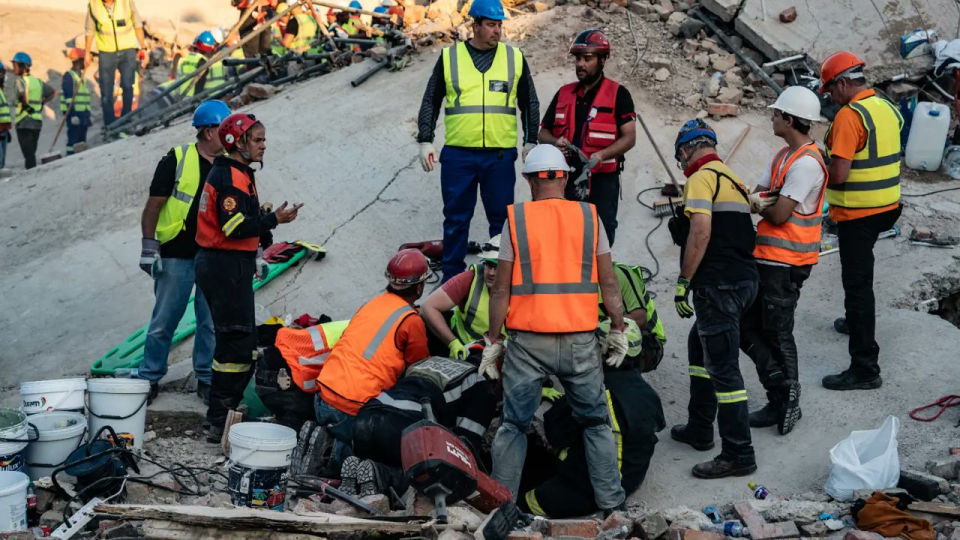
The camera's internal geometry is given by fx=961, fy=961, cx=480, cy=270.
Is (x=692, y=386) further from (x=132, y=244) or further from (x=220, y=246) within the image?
(x=132, y=244)

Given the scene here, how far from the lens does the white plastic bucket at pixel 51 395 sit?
537 centimetres

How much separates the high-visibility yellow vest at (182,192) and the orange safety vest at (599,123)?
8.39ft

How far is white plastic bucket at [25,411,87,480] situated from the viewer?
196 inches

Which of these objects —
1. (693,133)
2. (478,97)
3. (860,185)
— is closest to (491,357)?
(693,133)

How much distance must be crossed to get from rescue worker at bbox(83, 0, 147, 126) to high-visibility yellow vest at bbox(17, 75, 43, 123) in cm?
114

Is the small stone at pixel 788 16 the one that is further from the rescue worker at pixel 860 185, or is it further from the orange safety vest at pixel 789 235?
the orange safety vest at pixel 789 235

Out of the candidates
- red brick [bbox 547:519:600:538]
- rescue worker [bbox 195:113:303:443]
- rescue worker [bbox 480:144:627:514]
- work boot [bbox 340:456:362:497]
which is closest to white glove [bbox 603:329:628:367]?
rescue worker [bbox 480:144:627:514]

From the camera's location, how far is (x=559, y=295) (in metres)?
4.76

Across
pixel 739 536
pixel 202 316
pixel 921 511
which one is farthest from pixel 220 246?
pixel 921 511

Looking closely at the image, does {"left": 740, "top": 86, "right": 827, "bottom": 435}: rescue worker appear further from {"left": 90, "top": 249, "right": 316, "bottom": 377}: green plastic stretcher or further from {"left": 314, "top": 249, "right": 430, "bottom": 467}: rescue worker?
{"left": 90, "top": 249, "right": 316, "bottom": 377}: green plastic stretcher

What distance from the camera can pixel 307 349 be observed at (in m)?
5.93

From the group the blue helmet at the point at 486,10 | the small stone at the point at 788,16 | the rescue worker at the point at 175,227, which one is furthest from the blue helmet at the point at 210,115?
the small stone at the point at 788,16

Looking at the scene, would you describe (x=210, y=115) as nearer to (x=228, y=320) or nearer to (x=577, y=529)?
(x=228, y=320)

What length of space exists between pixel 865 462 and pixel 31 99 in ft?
39.7
